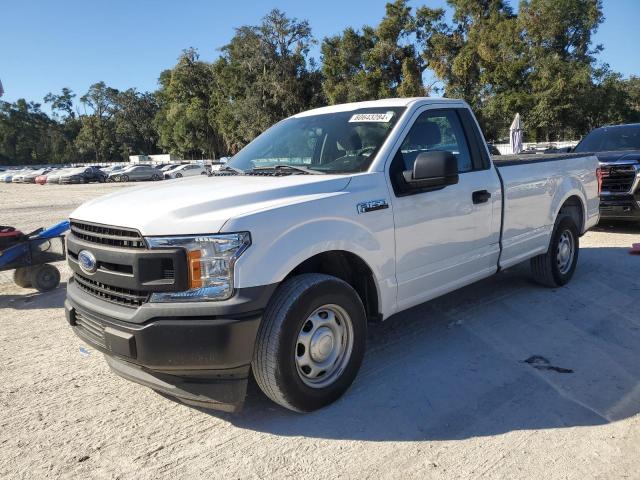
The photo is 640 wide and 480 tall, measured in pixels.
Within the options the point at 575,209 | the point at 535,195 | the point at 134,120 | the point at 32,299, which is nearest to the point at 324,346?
the point at 535,195

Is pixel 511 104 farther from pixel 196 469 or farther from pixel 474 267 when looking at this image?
pixel 196 469

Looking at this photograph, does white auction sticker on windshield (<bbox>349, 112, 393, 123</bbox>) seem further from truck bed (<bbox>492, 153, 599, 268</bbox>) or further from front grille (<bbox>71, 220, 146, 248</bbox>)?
front grille (<bbox>71, 220, 146, 248</bbox>)

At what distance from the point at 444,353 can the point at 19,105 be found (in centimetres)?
13353

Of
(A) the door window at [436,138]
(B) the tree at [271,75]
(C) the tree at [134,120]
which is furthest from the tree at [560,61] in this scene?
(C) the tree at [134,120]

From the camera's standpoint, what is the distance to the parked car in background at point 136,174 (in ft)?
148

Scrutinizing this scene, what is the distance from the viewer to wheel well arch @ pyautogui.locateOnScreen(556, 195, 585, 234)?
19.5 feet

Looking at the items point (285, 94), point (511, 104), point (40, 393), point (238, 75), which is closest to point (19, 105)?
point (238, 75)

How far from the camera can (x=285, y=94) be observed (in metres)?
55.7

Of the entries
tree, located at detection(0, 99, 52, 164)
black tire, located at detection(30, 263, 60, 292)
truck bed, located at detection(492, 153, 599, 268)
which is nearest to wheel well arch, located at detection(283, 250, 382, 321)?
truck bed, located at detection(492, 153, 599, 268)

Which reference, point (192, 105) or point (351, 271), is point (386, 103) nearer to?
point (351, 271)

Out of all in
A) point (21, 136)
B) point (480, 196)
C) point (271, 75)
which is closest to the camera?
point (480, 196)

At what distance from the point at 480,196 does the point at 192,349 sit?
2.76 m

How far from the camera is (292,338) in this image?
9.73ft

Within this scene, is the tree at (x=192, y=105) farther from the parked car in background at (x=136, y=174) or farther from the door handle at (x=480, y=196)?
the door handle at (x=480, y=196)
